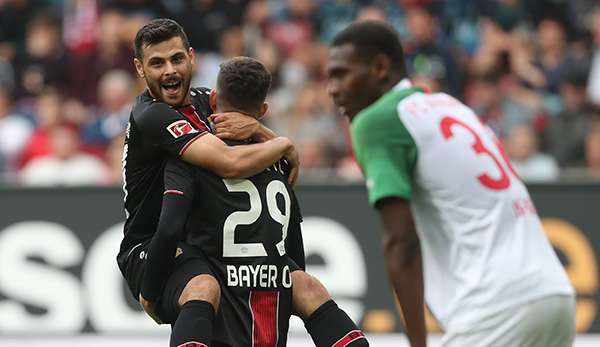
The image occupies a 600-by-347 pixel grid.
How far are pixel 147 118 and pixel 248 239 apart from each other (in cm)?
70

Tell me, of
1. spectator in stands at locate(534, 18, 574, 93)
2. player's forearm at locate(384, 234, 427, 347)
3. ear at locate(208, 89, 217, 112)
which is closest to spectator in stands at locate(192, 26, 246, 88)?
spectator in stands at locate(534, 18, 574, 93)

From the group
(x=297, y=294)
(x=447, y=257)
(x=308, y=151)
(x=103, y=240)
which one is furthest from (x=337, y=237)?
(x=447, y=257)

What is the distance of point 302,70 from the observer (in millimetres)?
13328

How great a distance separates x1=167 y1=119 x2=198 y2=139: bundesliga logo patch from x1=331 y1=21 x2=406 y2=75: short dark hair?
128 centimetres

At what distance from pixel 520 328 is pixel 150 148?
2.14 metres

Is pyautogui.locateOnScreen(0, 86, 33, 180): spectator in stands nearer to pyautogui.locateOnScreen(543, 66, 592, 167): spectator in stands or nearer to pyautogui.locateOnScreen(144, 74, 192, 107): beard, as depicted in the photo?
pyautogui.locateOnScreen(543, 66, 592, 167): spectator in stands

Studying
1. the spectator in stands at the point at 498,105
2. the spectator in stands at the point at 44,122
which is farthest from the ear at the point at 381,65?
the spectator in stands at the point at 44,122

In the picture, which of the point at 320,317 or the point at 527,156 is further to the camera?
the point at 527,156

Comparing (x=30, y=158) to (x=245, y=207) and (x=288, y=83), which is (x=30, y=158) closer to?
(x=288, y=83)

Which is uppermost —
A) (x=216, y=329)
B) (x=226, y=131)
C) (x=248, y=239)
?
(x=226, y=131)

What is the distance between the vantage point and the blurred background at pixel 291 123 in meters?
10.8

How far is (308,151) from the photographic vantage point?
469 inches

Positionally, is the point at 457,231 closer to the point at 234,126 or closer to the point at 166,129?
the point at 234,126

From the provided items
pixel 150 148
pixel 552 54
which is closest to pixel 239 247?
pixel 150 148
